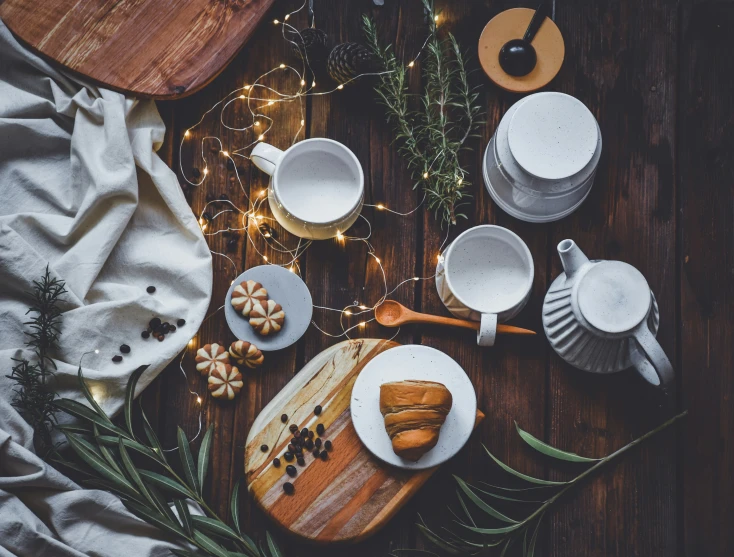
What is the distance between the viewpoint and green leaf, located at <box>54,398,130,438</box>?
1189mm

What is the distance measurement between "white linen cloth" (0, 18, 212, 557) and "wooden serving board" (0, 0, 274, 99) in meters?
0.04

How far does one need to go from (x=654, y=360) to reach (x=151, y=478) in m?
0.93

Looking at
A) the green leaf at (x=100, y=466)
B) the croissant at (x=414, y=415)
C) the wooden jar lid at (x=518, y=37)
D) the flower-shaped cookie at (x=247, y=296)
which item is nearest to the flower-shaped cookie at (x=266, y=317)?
the flower-shaped cookie at (x=247, y=296)

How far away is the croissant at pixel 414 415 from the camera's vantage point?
1.18 metres

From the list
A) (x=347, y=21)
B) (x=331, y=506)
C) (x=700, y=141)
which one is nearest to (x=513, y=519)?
(x=331, y=506)

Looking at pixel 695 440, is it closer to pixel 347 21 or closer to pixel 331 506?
pixel 331 506

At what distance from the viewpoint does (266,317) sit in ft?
4.19

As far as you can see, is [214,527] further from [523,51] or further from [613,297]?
[523,51]

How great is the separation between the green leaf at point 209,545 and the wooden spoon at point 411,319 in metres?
0.51

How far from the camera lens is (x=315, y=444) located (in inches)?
50.1

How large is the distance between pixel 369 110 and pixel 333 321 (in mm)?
451

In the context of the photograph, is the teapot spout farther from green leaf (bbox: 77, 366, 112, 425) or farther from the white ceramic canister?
green leaf (bbox: 77, 366, 112, 425)

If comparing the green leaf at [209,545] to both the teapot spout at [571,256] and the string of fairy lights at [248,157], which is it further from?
the teapot spout at [571,256]

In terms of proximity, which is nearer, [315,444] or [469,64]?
[315,444]
